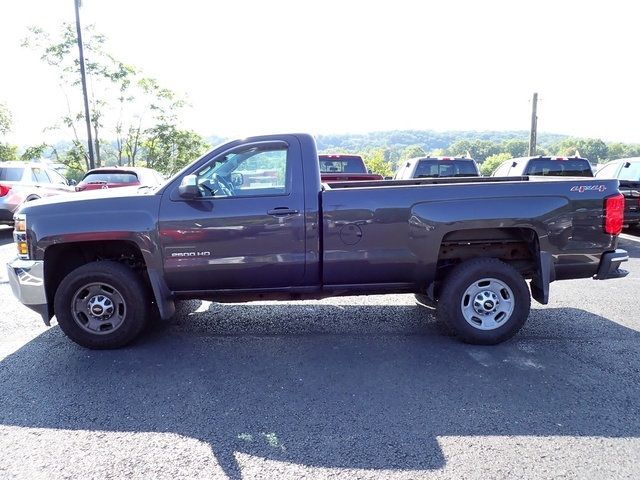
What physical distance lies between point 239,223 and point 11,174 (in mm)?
10628

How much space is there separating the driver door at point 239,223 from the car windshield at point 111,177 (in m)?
8.17

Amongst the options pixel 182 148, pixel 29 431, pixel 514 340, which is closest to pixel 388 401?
pixel 514 340

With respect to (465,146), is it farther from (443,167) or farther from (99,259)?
(99,259)

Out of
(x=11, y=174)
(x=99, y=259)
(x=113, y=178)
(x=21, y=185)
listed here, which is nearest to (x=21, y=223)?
(x=99, y=259)

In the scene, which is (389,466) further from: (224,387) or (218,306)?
(218,306)

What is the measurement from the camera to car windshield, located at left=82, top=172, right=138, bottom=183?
11.7 m

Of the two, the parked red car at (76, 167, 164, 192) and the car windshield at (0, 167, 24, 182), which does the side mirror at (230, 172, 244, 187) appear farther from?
the car windshield at (0, 167, 24, 182)

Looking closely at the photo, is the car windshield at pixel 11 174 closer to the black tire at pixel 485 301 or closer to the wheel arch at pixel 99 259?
the wheel arch at pixel 99 259

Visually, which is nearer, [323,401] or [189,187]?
[323,401]

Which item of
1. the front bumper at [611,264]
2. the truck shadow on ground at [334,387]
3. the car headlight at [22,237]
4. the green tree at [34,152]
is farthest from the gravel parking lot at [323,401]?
the green tree at [34,152]

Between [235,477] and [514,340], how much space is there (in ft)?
10.3

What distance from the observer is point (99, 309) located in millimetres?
4523

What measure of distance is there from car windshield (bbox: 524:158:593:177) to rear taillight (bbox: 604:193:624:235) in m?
6.96

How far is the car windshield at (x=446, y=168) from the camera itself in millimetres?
12344
